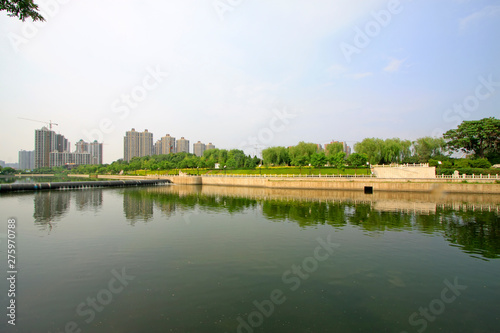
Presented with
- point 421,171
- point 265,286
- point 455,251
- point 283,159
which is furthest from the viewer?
point 283,159

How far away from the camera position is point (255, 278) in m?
10.9

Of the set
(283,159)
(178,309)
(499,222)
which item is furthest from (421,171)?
(178,309)

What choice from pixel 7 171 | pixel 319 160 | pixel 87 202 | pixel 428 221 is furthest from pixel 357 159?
pixel 7 171

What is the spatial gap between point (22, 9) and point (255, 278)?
14602 millimetres

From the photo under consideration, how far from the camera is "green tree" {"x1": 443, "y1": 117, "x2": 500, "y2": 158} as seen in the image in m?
60.2

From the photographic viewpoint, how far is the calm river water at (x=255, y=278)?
8.05 metres

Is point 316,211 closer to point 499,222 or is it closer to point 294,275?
point 499,222

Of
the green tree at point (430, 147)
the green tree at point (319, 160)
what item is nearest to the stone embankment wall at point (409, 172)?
the green tree at point (319, 160)

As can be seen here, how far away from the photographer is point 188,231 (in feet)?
63.4

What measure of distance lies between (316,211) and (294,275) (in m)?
18.4

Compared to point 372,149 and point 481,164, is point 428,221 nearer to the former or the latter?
point 481,164

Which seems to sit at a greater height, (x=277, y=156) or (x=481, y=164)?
(x=277, y=156)

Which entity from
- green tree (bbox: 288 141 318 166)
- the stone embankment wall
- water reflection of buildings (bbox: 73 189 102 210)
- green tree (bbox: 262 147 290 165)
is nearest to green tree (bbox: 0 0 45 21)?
water reflection of buildings (bbox: 73 189 102 210)

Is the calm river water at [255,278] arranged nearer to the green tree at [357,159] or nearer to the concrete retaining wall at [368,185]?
the concrete retaining wall at [368,185]
